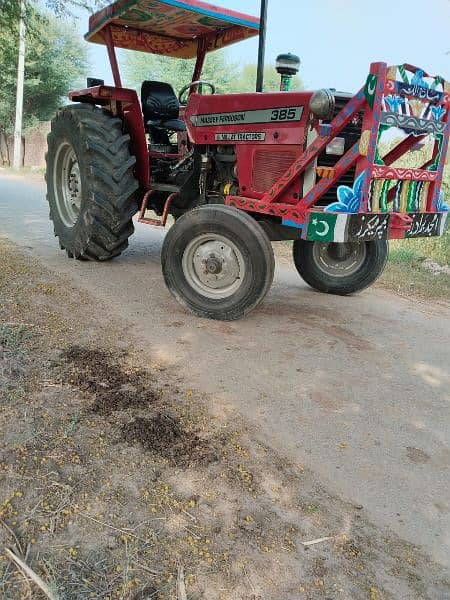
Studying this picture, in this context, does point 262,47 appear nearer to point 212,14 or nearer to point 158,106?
point 212,14

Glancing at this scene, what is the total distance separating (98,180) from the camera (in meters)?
5.34

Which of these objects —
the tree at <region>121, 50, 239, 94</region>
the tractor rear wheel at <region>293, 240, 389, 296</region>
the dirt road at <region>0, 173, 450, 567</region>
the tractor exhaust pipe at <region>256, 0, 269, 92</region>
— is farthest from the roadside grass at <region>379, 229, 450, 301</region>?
the tree at <region>121, 50, 239, 94</region>

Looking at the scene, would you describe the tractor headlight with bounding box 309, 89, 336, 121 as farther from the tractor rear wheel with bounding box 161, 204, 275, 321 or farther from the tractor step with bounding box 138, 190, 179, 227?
the tractor step with bounding box 138, 190, 179, 227

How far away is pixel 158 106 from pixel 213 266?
307 centimetres

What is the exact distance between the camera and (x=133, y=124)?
5781 mm

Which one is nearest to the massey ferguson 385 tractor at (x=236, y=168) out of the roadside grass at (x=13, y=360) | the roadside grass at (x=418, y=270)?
the roadside grass at (x=418, y=270)

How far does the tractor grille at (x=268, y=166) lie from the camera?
4.41 m

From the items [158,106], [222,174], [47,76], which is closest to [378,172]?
[222,174]

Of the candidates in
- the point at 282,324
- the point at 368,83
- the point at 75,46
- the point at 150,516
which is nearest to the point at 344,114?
the point at 368,83

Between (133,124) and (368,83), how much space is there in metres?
2.98

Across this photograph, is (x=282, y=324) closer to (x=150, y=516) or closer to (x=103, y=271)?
(x=103, y=271)

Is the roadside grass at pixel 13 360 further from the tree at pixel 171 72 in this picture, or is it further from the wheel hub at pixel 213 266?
the tree at pixel 171 72

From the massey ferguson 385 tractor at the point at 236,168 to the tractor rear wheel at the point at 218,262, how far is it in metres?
0.01

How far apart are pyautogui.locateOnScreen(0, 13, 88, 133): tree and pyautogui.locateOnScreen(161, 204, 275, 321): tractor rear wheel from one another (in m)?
22.4
